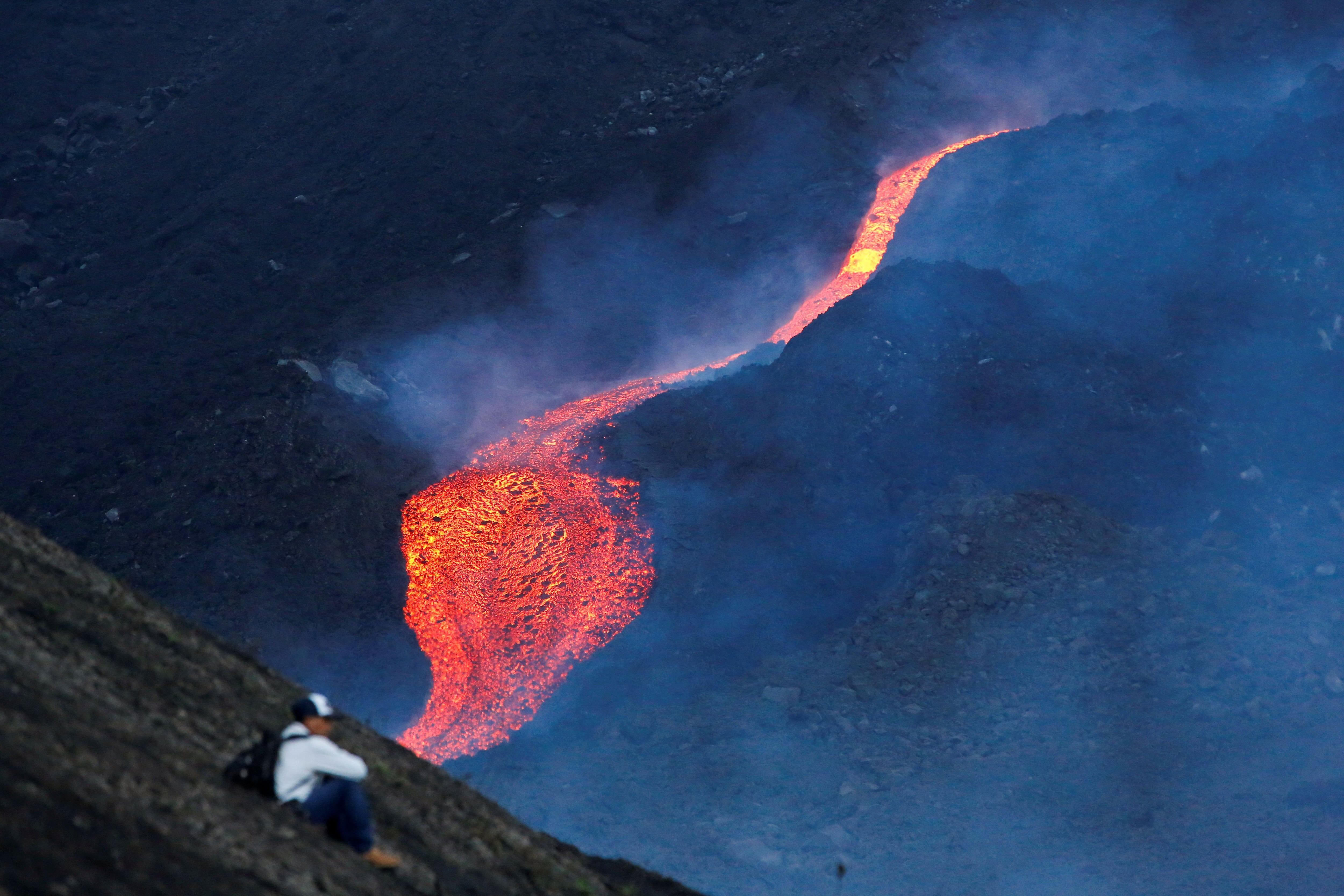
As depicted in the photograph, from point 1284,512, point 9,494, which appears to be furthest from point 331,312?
point 1284,512

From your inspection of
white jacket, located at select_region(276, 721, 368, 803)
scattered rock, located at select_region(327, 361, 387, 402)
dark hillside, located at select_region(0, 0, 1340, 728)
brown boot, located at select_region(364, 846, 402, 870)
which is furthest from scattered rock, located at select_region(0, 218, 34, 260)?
brown boot, located at select_region(364, 846, 402, 870)

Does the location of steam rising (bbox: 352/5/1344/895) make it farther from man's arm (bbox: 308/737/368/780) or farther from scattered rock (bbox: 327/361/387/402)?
man's arm (bbox: 308/737/368/780)

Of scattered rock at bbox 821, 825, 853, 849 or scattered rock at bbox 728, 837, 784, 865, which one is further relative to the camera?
scattered rock at bbox 821, 825, 853, 849

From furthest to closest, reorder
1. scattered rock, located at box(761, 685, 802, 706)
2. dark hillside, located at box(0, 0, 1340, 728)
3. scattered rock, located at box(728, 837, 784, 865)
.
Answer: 1. dark hillside, located at box(0, 0, 1340, 728)
2. scattered rock, located at box(761, 685, 802, 706)
3. scattered rock, located at box(728, 837, 784, 865)

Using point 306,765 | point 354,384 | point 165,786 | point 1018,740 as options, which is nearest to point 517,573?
point 354,384

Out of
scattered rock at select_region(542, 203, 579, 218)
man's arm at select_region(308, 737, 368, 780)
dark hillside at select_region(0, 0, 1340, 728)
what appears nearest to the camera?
man's arm at select_region(308, 737, 368, 780)

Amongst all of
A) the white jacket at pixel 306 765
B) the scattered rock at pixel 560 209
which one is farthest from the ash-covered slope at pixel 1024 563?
the white jacket at pixel 306 765

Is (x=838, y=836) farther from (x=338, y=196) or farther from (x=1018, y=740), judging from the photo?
(x=338, y=196)

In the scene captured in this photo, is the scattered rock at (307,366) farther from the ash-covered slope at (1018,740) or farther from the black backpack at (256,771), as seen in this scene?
the black backpack at (256,771)
